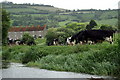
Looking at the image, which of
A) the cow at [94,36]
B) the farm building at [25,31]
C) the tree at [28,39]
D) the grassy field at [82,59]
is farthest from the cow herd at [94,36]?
the farm building at [25,31]

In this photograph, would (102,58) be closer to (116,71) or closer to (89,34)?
(116,71)

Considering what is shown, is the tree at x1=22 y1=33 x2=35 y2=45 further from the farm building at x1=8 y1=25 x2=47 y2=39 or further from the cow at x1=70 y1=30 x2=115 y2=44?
the farm building at x1=8 y1=25 x2=47 y2=39

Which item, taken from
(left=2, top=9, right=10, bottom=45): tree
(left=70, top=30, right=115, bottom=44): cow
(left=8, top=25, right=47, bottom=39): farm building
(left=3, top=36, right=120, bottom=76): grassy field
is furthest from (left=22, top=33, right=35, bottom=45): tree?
(left=8, top=25, right=47, bottom=39): farm building

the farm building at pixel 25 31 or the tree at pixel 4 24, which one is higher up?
the tree at pixel 4 24

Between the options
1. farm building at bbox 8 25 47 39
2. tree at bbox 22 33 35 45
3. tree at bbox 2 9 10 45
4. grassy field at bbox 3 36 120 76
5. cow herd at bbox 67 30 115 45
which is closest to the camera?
grassy field at bbox 3 36 120 76

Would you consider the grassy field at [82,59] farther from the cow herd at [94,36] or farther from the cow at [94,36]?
the cow at [94,36]

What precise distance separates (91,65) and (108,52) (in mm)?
1539

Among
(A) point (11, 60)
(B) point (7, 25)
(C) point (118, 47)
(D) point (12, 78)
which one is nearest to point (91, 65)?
(C) point (118, 47)

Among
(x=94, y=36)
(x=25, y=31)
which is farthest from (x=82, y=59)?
(x=25, y=31)

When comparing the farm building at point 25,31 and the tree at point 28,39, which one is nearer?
the tree at point 28,39

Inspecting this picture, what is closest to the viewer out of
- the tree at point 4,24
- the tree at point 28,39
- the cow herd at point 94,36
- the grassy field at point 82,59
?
the grassy field at point 82,59

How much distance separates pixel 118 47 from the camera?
22.4 meters

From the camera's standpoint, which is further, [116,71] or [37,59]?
[37,59]

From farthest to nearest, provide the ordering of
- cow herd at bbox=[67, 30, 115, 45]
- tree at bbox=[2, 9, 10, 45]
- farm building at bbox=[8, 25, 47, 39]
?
1. farm building at bbox=[8, 25, 47, 39]
2. tree at bbox=[2, 9, 10, 45]
3. cow herd at bbox=[67, 30, 115, 45]
